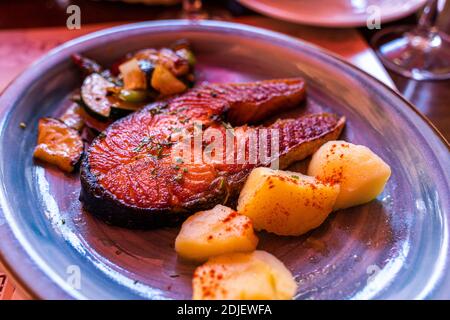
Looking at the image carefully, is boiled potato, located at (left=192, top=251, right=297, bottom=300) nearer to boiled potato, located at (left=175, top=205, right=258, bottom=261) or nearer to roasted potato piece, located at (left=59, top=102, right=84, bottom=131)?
boiled potato, located at (left=175, top=205, right=258, bottom=261)

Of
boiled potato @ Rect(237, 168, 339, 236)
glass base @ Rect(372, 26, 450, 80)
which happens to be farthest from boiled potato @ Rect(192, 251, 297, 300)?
glass base @ Rect(372, 26, 450, 80)

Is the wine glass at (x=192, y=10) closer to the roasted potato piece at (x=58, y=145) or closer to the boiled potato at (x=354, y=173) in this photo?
the roasted potato piece at (x=58, y=145)

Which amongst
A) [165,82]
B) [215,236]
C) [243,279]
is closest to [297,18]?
[165,82]

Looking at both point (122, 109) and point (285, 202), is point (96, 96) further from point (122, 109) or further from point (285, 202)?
point (285, 202)

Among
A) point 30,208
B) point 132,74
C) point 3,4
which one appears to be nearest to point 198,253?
point 30,208

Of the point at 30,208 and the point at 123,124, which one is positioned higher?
the point at 123,124

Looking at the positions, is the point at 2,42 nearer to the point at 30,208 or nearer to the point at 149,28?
the point at 149,28
